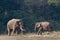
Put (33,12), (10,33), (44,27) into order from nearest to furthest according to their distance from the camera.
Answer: (10,33), (44,27), (33,12)

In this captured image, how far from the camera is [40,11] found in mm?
33469

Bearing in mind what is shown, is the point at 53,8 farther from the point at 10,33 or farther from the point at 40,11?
the point at 10,33

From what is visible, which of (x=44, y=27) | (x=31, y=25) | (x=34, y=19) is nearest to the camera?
(x=44, y=27)

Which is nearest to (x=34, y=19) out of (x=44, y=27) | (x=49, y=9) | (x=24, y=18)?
(x=24, y=18)

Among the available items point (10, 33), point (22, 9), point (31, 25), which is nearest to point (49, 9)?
point (22, 9)

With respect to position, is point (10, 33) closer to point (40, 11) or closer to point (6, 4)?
point (6, 4)

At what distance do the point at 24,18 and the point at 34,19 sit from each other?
4.81ft

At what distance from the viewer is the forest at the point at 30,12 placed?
92.3 ft

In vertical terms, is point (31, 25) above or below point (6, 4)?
below

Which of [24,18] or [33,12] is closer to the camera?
[24,18]

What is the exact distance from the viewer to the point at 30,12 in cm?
3250

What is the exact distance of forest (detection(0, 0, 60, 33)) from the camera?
92.3 ft

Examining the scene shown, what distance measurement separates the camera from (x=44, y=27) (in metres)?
24.3

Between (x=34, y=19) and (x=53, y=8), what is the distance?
13.1 ft
